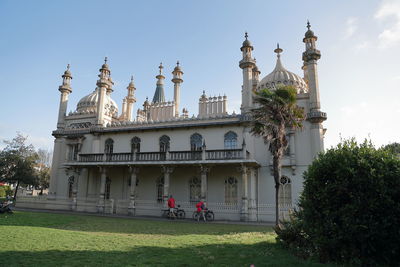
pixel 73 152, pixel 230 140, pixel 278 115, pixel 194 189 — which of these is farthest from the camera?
pixel 73 152

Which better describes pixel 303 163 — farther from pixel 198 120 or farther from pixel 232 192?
pixel 198 120

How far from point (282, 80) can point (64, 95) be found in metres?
24.8

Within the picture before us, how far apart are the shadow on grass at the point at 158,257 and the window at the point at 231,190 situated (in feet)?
49.4

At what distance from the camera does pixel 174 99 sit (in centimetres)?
3200

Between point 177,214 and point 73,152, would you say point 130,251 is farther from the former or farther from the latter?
point 73,152

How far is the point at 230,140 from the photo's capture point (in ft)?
80.5

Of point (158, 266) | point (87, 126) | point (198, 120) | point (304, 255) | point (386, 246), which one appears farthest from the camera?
point (87, 126)

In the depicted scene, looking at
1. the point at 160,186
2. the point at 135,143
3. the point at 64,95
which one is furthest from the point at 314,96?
the point at 64,95

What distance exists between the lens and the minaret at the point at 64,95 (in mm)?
31920

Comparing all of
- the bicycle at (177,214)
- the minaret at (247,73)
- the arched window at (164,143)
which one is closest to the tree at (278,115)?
the minaret at (247,73)

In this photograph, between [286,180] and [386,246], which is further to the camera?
[286,180]

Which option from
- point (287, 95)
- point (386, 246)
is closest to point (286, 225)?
point (386, 246)

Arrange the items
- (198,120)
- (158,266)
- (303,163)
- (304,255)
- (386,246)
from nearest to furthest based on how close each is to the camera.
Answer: (158,266) → (386,246) → (304,255) → (303,163) → (198,120)

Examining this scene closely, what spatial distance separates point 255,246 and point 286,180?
48.0 feet
